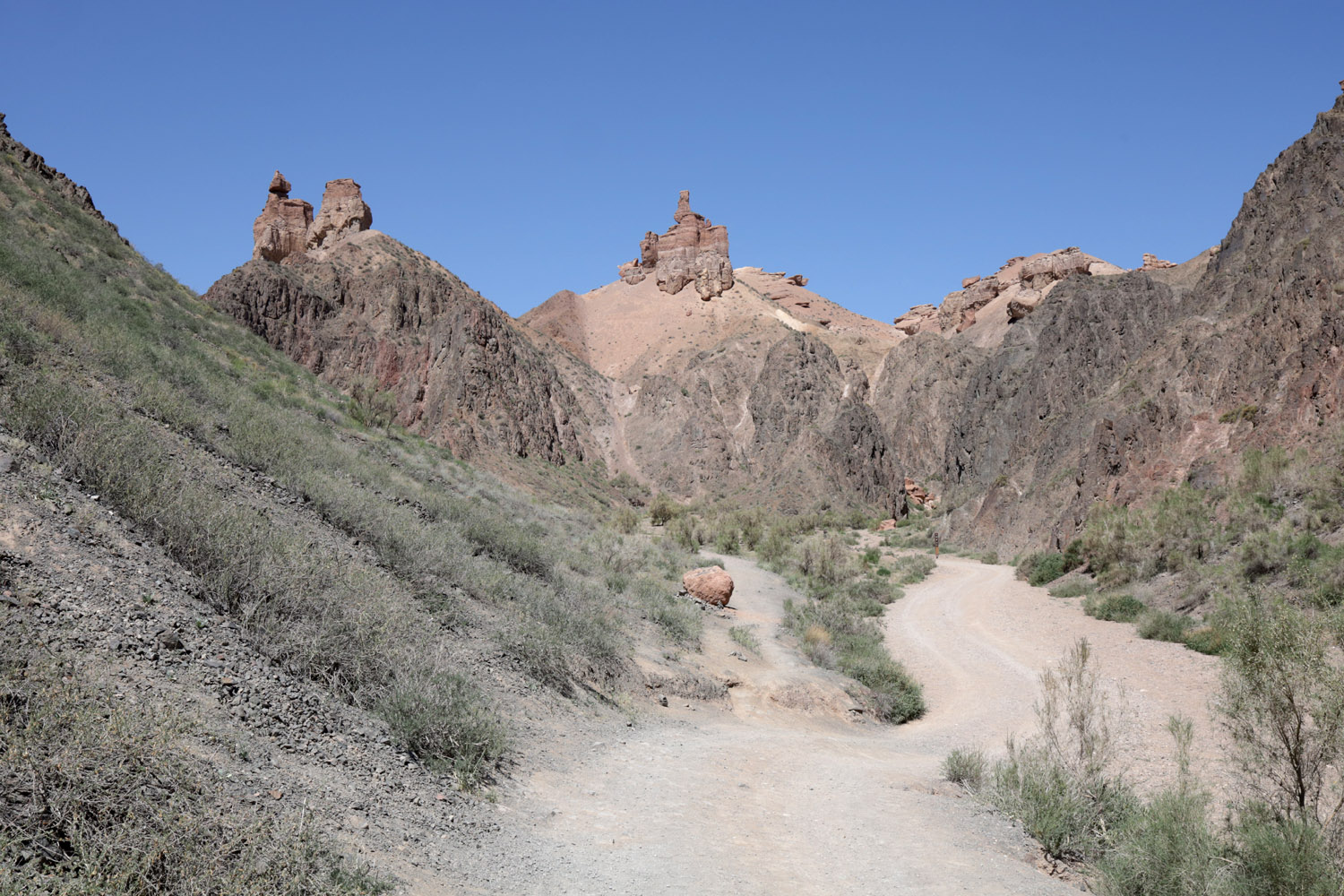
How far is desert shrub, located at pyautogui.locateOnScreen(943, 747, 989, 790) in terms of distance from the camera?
8461 millimetres

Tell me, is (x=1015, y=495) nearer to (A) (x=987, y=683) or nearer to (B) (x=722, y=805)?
(A) (x=987, y=683)

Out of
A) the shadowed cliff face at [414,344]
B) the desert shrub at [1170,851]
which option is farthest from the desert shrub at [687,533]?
the desert shrub at [1170,851]

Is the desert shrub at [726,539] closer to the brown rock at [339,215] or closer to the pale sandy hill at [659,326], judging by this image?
the pale sandy hill at [659,326]

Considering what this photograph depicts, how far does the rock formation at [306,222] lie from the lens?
72812mm

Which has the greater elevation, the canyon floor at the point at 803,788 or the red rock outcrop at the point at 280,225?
the red rock outcrop at the point at 280,225

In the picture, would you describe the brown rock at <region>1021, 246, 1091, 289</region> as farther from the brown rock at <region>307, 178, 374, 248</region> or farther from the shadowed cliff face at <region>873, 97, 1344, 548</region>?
the brown rock at <region>307, 178, 374, 248</region>

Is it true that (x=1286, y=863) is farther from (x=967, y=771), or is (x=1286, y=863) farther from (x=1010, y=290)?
(x=1010, y=290)

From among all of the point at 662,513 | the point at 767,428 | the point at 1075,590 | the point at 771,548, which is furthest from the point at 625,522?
the point at 767,428

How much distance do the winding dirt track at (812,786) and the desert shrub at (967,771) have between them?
1.10ft

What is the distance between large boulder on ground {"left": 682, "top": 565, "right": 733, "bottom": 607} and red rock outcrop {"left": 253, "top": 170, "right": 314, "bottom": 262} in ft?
225

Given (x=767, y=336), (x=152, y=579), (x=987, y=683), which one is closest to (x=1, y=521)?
(x=152, y=579)

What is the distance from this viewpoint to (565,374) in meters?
73.6

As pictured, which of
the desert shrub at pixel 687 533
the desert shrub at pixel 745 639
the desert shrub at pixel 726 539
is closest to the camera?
the desert shrub at pixel 745 639

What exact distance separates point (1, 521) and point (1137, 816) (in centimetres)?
926
